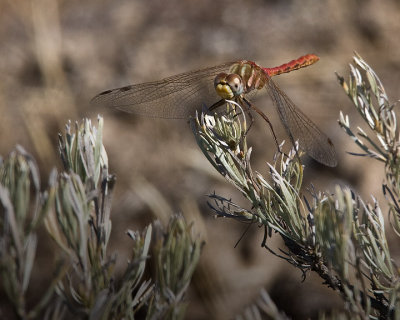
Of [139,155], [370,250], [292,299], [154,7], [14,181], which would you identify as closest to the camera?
[14,181]

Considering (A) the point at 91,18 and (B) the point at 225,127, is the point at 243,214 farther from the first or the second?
(A) the point at 91,18

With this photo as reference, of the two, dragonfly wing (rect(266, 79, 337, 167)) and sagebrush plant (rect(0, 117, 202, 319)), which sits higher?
dragonfly wing (rect(266, 79, 337, 167))

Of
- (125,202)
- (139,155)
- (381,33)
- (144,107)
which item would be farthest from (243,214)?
(381,33)

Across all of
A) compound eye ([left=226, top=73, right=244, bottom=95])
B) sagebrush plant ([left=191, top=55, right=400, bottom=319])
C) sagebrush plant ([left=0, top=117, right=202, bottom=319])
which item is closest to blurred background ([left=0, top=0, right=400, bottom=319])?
Result: compound eye ([left=226, top=73, right=244, bottom=95])

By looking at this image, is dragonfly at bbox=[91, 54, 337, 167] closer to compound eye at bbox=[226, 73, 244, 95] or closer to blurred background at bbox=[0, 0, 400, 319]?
compound eye at bbox=[226, 73, 244, 95]

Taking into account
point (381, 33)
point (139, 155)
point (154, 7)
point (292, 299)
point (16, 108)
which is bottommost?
point (292, 299)

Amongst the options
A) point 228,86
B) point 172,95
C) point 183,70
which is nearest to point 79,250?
point 228,86
